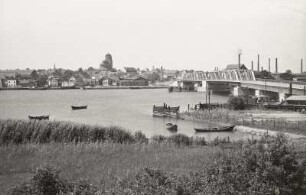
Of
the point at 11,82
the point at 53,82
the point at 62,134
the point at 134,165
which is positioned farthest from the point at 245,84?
the point at 11,82

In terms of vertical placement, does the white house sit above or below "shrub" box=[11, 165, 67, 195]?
above

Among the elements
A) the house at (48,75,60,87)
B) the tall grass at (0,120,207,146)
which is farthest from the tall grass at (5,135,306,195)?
the house at (48,75,60,87)

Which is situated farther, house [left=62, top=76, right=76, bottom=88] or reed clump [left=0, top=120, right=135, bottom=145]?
house [left=62, top=76, right=76, bottom=88]

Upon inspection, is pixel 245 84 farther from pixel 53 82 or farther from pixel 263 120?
pixel 53 82

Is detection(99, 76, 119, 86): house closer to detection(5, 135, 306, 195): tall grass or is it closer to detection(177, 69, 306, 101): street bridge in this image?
detection(177, 69, 306, 101): street bridge

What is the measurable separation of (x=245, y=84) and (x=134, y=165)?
80497 mm

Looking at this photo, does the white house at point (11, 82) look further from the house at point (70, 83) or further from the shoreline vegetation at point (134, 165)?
the shoreline vegetation at point (134, 165)

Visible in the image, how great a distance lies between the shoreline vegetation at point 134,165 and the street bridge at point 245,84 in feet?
137

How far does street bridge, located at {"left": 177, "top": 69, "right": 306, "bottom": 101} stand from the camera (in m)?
64.5

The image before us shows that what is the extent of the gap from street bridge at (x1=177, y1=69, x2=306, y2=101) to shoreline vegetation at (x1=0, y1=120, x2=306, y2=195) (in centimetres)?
4177

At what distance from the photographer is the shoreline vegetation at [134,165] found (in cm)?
1072

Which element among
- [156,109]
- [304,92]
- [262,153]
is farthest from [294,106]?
[262,153]

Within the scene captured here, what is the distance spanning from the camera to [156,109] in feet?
205

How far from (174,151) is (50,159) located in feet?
20.9
